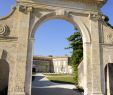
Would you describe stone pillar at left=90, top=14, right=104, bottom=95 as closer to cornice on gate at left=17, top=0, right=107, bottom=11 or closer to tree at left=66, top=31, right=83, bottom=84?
cornice on gate at left=17, top=0, right=107, bottom=11

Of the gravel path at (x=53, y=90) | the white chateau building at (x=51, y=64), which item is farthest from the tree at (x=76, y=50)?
the white chateau building at (x=51, y=64)

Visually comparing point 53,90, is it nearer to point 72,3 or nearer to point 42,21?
point 42,21

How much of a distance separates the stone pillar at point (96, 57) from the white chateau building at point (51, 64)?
48.5m

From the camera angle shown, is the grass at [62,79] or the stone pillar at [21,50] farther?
the grass at [62,79]

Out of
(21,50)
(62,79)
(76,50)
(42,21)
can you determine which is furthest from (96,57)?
(62,79)

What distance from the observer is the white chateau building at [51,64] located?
60.1 metres

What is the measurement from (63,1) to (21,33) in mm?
3203

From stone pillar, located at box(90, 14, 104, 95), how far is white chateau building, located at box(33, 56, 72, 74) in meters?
48.5

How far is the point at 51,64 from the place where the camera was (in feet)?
213

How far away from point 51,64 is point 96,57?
53917mm

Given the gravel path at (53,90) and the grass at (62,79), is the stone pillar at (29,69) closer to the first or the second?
the gravel path at (53,90)

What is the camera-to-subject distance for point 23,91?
9.95 meters

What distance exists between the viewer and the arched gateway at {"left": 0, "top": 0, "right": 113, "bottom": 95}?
10148 millimetres

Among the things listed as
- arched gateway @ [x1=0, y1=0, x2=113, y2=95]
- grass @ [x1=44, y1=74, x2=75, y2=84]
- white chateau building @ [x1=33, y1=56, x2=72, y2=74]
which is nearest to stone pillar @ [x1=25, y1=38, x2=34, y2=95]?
arched gateway @ [x1=0, y1=0, x2=113, y2=95]
